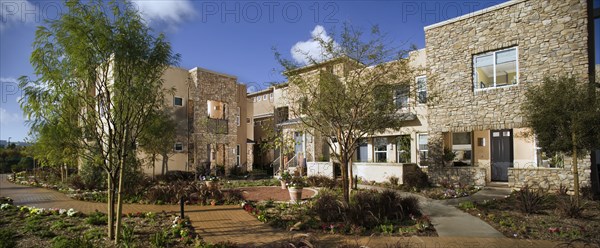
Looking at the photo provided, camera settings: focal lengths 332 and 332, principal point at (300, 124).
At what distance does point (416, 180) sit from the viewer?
14844 mm

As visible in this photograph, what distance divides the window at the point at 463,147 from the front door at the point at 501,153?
3.81ft

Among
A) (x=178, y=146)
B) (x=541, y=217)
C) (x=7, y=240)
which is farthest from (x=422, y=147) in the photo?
(x=7, y=240)

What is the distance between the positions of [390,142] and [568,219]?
34.5 ft

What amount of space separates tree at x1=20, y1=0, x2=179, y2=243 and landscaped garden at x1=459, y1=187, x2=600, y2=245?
26.9 feet

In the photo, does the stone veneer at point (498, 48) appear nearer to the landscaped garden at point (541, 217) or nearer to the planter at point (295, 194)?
the landscaped garden at point (541, 217)

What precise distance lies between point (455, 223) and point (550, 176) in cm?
756

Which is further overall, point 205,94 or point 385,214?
point 205,94

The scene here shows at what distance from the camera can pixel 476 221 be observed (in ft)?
27.3

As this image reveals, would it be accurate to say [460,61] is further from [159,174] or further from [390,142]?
[159,174]

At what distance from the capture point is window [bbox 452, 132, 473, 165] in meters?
17.6

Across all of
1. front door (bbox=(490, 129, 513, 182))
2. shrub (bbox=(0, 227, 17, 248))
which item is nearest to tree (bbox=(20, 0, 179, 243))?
shrub (bbox=(0, 227, 17, 248))

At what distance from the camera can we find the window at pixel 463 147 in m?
17.6

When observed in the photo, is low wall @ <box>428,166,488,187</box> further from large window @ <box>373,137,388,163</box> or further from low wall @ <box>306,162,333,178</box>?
low wall @ <box>306,162,333,178</box>

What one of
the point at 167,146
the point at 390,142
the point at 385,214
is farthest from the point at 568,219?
the point at 167,146
